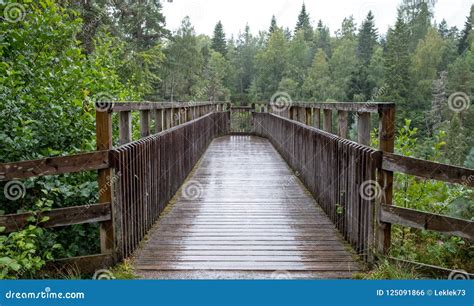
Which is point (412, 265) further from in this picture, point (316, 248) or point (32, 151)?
point (32, 151)

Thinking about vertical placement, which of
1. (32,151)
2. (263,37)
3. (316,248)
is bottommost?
(316,248)

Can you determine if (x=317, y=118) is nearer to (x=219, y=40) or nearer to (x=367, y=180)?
(x=367, y=180)

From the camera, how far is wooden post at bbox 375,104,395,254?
431 centimetres

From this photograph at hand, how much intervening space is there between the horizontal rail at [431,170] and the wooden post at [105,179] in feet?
8.19

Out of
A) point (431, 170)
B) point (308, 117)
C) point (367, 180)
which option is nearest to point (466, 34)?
point (308, 117)

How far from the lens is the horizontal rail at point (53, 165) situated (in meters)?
4.08

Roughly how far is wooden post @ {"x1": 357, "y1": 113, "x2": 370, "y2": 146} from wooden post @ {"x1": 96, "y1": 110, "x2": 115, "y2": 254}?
2.64 meters

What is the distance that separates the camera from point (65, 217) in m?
4.22

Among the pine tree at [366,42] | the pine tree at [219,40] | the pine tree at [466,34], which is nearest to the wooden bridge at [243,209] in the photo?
the pine tree at [466,34]

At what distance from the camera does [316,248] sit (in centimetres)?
513

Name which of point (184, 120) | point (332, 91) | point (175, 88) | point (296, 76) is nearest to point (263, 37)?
point (296, 76)

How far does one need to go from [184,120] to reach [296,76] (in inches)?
2851

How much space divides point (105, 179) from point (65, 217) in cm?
47

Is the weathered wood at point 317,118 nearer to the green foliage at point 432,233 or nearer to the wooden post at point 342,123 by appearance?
the green foliage at point 432,233
